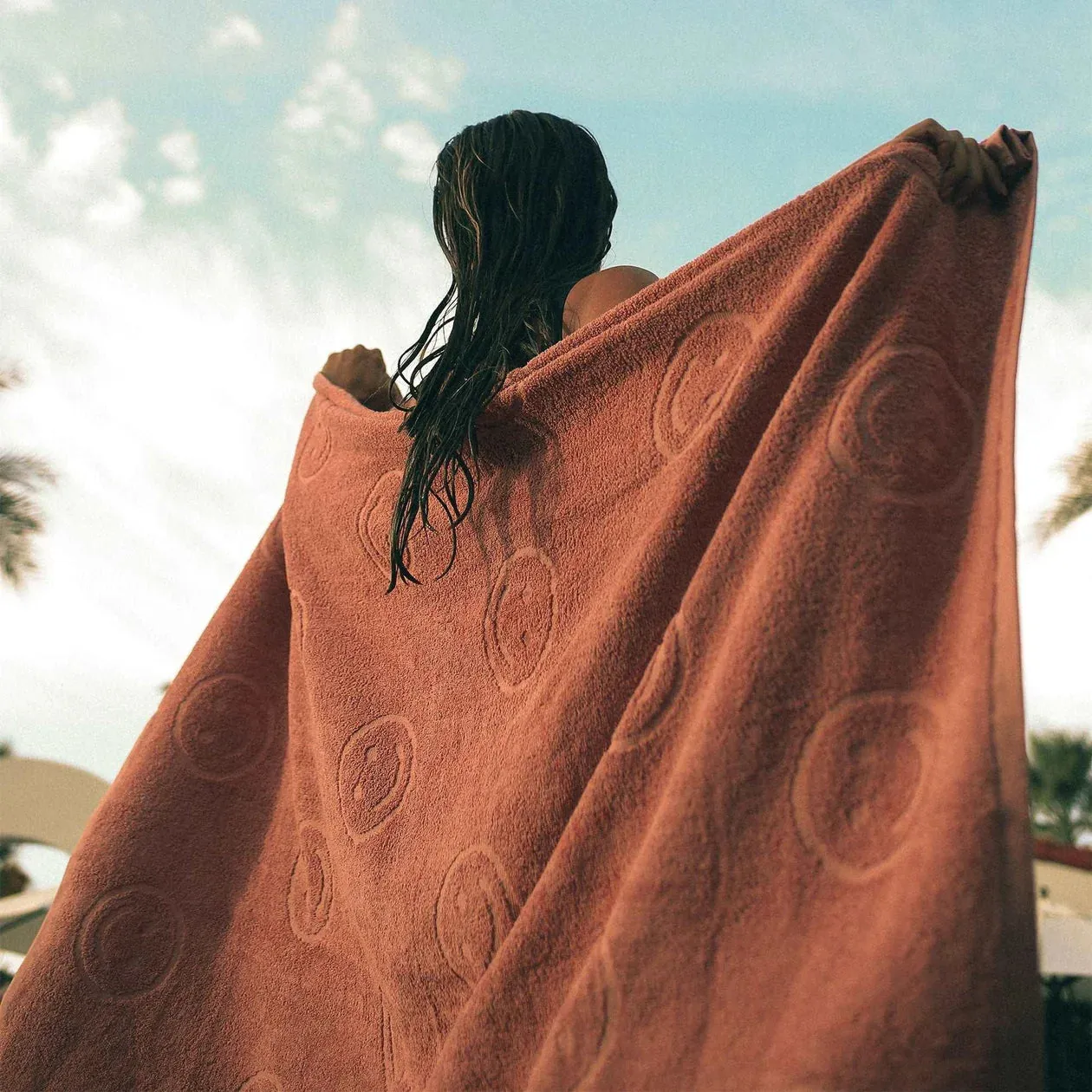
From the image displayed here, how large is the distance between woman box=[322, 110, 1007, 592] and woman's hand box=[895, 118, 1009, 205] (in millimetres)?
425

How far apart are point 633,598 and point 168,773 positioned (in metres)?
0.83

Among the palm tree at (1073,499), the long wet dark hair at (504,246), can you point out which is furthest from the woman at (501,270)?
the palm tree at (1073,499)

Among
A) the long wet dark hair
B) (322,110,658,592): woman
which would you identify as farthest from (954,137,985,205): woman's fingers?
the long wet dark hair

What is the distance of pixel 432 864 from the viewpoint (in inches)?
46.3

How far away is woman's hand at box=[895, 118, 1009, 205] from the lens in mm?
1117

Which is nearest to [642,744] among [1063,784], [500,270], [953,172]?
[953,172]

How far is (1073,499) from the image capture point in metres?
6.09

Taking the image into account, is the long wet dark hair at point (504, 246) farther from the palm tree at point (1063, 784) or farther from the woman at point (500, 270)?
the palm tree at point (1063, 784)

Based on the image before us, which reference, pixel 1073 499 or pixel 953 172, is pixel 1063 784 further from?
pixel 953 172

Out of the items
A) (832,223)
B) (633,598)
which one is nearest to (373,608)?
(633,598)

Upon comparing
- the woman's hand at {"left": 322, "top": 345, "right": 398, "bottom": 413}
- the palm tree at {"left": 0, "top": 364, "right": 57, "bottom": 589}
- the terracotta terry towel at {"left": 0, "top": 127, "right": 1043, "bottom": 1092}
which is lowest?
the terracotta terry towel at {"left": 0, "top": 127, "right": 1043, "bottom": 1092}

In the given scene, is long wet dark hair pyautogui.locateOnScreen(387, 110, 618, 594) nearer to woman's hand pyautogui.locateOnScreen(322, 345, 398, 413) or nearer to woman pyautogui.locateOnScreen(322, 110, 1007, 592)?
woman pyautogui.locateOnScreen(322, 110, 1007, 592)

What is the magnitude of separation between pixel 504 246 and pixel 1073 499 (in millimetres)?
5521

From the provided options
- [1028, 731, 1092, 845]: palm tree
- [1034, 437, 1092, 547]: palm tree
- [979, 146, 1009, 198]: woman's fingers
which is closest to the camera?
[979, 146, 1009, 198]: woman's fingers
